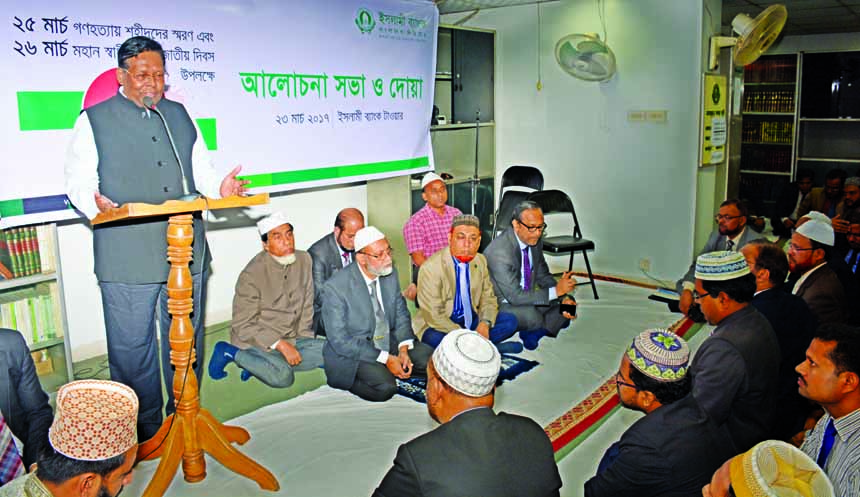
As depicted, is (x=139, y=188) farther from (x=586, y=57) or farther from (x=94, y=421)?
(x=586, y=57)

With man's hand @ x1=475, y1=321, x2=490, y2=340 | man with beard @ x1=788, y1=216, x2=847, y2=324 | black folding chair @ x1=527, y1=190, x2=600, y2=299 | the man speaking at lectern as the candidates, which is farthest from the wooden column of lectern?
black folding chair @ x1=527, y1=190, x2=600, y2=299

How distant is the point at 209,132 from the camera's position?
155 inches

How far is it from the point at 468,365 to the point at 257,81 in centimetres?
288

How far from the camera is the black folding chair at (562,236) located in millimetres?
5789

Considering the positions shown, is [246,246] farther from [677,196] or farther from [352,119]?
[677,196]

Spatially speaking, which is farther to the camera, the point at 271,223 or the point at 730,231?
the point at 730,231

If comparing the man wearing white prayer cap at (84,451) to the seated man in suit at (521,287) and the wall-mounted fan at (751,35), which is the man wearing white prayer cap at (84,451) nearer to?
the seated man in suit at (521,287)

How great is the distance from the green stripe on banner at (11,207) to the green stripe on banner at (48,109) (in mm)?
332

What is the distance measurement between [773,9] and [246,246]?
417cm

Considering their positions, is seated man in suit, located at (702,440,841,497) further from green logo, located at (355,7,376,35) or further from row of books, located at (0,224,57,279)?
green logo, located at (355,7,376,35)

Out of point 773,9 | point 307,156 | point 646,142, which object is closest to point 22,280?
point 307,156

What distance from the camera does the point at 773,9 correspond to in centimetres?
526

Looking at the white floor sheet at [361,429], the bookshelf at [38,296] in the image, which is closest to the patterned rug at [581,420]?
the white floor sheet at [361,429]

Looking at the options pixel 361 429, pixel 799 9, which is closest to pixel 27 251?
pixel 361 429
